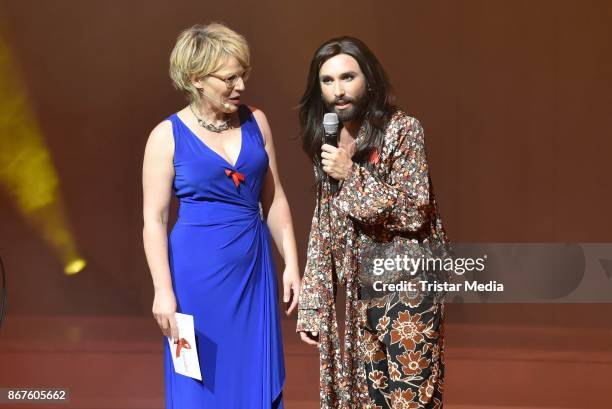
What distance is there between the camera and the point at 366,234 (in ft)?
9.38

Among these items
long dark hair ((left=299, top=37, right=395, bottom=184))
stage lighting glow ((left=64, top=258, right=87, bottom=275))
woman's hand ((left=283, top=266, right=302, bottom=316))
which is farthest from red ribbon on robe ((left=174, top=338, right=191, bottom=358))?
stage lighting glow ((left=64, top=258, right=87, bottom=275))

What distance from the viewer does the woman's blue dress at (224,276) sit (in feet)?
9.82

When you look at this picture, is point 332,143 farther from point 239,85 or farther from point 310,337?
point 310,337

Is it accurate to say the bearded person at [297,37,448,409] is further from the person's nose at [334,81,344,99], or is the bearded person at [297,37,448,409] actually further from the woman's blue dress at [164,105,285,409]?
the woman's blue dress at [164,105,285,409]

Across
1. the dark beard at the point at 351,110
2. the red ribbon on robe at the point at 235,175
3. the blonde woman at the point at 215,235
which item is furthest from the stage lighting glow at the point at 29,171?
the dark beard at the point at 351,110

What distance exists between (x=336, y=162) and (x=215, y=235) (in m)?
0.49

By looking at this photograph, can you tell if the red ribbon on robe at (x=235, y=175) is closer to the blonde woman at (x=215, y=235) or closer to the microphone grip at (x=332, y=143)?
the blonde woman at (x=215, y=235)

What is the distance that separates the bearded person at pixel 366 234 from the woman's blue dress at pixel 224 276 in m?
0.20

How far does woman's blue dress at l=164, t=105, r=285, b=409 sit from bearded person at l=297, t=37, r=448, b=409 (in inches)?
7.7

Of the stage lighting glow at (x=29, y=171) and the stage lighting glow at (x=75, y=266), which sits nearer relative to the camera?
the stage lighting glow at (x=29, y=171)

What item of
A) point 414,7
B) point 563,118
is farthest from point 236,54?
point 563,118

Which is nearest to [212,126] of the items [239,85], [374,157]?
[239,85]

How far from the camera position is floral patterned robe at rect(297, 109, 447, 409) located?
2734 millimetres

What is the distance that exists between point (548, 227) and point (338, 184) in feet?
9.70
